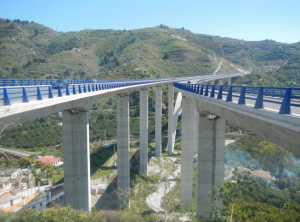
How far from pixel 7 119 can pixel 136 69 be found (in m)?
70.1

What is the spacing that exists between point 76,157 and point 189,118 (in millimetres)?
14555

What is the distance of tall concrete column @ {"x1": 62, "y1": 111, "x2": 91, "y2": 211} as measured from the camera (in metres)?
16.4

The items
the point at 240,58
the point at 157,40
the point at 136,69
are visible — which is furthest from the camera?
the point at 240,58

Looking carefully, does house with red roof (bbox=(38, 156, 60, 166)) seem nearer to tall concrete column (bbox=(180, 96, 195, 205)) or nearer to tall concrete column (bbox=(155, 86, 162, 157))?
tall concrete column (bbox=(155, 86, 162, 157))

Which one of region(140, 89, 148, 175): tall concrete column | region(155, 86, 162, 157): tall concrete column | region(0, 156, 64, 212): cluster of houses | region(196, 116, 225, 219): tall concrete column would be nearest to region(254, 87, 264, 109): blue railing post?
region(196, 116, 225, 219): tall concrete column

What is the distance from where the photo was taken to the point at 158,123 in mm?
39719

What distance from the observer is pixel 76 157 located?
16609 mm

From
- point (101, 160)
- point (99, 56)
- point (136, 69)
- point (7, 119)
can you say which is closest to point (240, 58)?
point (99, 56)

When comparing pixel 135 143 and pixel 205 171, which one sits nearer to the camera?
pixel 205 171

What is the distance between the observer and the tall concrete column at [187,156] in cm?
2455

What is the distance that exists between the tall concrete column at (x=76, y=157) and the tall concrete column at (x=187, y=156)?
35.1ft

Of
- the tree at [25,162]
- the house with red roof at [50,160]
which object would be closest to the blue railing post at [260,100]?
the tree at [25,162]

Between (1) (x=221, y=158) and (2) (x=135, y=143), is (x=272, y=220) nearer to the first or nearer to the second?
(1) (x=221, y=158)

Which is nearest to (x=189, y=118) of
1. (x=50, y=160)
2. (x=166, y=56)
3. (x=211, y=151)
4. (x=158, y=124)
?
(x=211, y=151)
